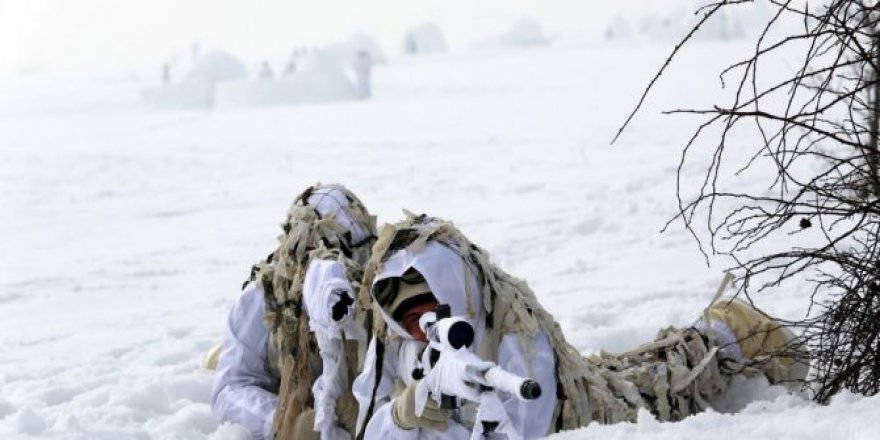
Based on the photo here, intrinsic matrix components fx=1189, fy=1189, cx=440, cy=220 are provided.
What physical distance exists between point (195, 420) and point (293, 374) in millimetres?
967

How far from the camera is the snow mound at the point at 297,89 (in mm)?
33875

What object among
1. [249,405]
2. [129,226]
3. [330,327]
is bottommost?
[129,226]

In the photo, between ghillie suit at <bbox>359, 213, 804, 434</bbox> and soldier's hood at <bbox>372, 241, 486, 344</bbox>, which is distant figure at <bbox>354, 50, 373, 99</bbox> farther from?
soldier's hood at <bbox>372, 241, 486, 344</bbox>

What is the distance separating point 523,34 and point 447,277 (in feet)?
186

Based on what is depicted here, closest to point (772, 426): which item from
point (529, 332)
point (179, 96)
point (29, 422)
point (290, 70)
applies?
point (529, 332)

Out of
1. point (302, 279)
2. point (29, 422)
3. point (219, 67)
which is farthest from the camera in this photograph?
point (219, 67)

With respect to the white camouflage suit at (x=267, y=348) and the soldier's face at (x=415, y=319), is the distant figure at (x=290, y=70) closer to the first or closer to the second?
the white camouflage suit at (x=267, y=348)

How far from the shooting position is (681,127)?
1877 cm

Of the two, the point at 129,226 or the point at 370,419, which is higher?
the point at 370,419

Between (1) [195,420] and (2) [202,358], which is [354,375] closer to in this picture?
(1) [195,420]

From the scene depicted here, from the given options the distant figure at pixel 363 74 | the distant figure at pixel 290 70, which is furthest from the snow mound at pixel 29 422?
the distant figure at pixel 290 70

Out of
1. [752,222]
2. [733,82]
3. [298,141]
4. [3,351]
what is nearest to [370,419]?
[3,351]

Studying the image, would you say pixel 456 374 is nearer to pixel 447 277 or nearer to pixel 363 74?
pixel 447 277

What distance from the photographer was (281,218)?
13234 mm
